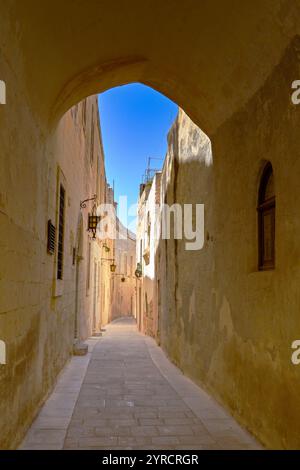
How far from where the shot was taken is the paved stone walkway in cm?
442

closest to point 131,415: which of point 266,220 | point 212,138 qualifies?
point 266,220

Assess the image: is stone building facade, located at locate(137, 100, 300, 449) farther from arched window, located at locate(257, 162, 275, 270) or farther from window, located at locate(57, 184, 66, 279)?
window, located at locate(57, 184, 66, 279)

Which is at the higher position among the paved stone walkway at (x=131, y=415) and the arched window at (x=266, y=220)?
the arched window at (x=266, y=220)

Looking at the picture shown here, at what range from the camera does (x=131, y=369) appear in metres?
8.91

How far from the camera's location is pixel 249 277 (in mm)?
4859

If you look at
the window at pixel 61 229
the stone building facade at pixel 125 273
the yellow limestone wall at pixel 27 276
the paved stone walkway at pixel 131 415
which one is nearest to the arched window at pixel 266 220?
the paved stone walkway at pixel 131 415

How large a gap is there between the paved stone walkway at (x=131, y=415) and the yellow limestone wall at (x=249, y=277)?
0.94ft

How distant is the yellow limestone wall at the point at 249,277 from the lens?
3.73 metres

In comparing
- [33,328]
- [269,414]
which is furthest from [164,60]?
[269,414]

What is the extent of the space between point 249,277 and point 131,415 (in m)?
2.35

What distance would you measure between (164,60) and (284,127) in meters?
2.54

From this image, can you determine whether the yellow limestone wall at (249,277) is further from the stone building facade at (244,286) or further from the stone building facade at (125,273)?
the stone building facade at (125,273)

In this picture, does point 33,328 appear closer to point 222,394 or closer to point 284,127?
point 222,394

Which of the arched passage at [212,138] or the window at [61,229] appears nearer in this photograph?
the arched passage at [212,138]
